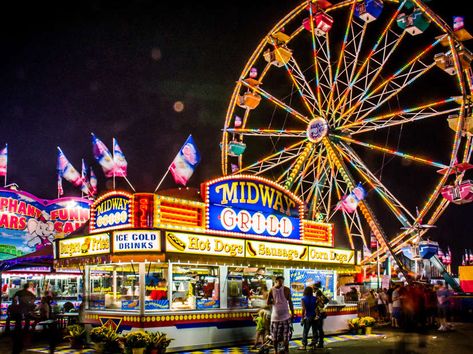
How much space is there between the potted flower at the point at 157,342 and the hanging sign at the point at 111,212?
261 centimetres

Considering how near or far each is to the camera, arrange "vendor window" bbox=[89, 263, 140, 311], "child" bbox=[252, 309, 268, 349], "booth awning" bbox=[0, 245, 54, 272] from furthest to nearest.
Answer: "booth awning" bbox=[0, 245, 54, 272] < "vendor window" bbox=[89, 263, 140, 311] < "child" bbox=[252, 309, 268, 349]

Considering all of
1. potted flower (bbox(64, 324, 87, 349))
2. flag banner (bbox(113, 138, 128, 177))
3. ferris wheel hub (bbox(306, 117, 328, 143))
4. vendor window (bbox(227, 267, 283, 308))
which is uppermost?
ferris wheel hub (bbox(306, 117, 328, 143))

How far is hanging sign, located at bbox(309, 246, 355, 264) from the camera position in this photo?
18219mm

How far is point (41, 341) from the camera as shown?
1638cm

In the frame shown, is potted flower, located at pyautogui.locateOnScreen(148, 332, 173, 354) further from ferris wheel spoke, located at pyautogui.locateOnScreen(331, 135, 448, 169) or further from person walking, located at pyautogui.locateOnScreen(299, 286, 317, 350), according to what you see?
ferris wheel spoke, located at pyautogui.locateOnScreen(331, 135, 448, 169)

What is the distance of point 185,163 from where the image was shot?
17672 mm

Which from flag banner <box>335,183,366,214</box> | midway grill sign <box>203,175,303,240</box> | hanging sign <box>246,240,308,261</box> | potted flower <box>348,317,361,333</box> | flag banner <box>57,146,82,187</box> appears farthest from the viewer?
flag banner <box>57,146,82,187</box>

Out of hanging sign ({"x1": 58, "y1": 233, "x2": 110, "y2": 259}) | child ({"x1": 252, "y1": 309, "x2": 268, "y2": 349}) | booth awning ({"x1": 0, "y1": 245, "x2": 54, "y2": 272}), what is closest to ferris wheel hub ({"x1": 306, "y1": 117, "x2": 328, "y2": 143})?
booth awning ({"x1": 0, "y1": 245, "x2": 54, "y2": 272})

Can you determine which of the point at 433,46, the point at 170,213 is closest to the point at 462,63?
the point at 433,46

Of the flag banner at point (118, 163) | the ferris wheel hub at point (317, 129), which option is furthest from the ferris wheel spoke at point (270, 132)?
the flag banner at point (118, 163)

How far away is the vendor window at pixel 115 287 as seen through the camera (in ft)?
46.7

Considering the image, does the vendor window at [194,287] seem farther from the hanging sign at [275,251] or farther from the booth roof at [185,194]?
the booth roof at [185,194]

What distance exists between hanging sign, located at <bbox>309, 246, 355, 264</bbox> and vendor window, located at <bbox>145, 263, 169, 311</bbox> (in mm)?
5714

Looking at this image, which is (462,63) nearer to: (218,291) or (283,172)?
(283,172)
